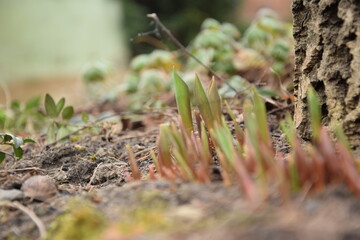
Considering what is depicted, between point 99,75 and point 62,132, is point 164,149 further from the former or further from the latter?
point 99,75

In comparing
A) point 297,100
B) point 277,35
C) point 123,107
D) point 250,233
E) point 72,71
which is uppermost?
point 72,71

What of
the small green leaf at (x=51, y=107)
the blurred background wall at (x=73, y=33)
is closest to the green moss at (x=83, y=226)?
the small green leaf at (x=51, y=107)

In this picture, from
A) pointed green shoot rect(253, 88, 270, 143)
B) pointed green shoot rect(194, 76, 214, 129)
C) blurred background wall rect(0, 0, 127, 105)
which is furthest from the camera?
blurred background wall rect(0, 0, 127, 105)

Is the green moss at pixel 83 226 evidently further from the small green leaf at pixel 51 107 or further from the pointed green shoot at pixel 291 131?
the small green leaf at pixel 51 107

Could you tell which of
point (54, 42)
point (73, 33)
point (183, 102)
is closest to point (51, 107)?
point (183, 102)

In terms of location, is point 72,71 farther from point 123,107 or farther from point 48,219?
point 48,219

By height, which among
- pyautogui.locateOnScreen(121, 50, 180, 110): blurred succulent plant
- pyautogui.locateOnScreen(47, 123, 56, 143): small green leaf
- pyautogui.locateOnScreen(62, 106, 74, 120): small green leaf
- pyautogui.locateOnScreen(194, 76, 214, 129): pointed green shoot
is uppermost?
pyautogui.locateOnScreen(121, 50, 180, 110): blurred succulent plant

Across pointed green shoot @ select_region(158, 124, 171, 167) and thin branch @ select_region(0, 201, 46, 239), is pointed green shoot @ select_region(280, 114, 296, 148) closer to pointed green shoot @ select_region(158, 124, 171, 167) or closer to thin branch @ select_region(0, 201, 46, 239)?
pointed green shoot @ select_region(158, 124, 171, 167)

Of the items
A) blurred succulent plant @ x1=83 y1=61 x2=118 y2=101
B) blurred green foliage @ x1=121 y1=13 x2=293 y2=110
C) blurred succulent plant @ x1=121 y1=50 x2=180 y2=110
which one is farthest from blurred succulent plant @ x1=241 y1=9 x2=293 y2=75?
blurred succulent plant @ x1=83 y1=61 x2=118 y2=101

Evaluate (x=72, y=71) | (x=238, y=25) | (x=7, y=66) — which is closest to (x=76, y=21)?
(x=72, y=71)
